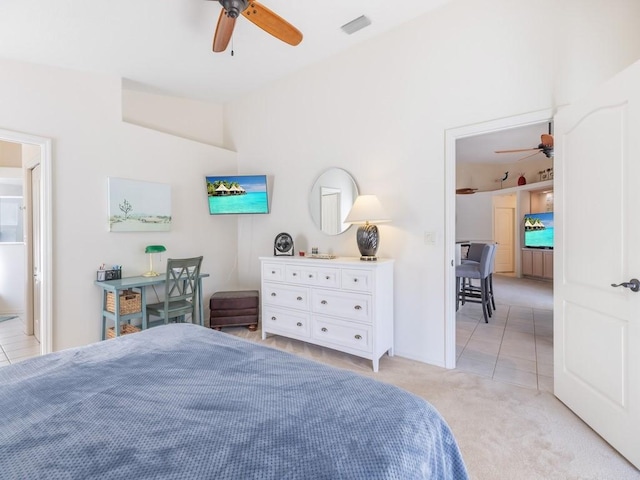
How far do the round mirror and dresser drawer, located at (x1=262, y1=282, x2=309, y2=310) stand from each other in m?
0.82

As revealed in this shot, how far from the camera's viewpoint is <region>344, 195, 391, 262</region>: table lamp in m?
3.00

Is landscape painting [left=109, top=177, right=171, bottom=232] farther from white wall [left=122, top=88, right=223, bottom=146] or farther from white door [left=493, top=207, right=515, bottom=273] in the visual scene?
white door [left=493, top=207, right=515, bottom=273]

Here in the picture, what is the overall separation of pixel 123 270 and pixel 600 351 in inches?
168

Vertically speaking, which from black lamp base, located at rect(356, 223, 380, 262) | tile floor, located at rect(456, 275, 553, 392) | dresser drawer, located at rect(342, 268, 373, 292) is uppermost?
black lamp base, located at rect(356, 223, 380, 262)

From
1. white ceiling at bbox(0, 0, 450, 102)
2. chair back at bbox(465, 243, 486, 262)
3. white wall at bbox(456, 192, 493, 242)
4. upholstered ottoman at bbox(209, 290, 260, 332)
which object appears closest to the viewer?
white ceiling at bbox(0, 0, 450, 102)

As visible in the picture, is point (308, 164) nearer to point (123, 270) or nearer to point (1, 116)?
point (123, 270)

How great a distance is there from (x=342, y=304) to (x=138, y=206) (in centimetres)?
261

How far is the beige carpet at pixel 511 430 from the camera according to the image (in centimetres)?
163

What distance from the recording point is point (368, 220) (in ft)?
9.84

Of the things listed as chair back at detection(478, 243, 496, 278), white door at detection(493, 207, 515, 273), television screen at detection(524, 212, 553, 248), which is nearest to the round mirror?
chair back at detection(478, 243, 496, 278)

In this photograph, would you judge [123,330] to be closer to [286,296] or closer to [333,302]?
[286,296]

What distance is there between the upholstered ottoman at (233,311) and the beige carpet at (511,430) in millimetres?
1586

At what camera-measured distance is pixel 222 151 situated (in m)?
4.50

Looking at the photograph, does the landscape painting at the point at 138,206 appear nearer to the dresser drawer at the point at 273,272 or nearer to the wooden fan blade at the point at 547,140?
the dresser drawer at the point at 273,272
